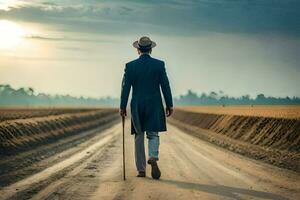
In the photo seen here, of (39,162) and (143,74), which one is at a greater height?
(143,74)

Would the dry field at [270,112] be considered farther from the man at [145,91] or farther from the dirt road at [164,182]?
the man at [145,91]

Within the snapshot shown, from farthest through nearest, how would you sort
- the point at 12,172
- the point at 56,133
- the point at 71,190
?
the point at 56,133 → the point at 12,172 → the point at 71,190

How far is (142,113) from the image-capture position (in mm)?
13445

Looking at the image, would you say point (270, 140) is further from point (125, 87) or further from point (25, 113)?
point (25, 113)

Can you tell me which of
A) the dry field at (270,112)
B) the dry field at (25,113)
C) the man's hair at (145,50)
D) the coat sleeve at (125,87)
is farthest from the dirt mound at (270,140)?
the dry field at (25,113)

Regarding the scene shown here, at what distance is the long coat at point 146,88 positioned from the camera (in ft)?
43.9

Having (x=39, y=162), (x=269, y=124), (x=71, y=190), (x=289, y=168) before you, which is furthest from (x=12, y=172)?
(x=269, y=124)

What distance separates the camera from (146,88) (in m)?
13.5

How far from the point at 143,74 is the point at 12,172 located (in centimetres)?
395

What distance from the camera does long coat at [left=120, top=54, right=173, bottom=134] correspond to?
43.9 feet

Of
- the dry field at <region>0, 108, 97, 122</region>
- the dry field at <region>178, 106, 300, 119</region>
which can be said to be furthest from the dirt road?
the dry field at <region>0, 108, 97, 122</region>

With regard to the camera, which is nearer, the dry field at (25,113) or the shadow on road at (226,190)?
the shadow on road at (226,190)

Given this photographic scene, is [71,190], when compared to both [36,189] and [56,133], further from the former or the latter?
[56,133]

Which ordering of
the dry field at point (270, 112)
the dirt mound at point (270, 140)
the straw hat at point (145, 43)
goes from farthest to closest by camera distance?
the dry field at point (270, 112)
the dirt mound at point (270, 140)
the straw hat at point (145, 43)
